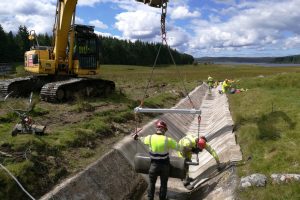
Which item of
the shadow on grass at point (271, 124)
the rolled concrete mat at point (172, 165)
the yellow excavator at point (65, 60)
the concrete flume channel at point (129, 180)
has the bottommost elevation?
the concrete flume channel at point (129, 180)

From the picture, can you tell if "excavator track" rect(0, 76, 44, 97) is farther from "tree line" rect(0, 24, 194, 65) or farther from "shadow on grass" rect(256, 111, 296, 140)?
"tree line" rect(0, 24, 194, 65)

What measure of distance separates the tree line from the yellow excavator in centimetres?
6198

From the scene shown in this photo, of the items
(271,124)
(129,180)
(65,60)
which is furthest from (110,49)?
(129,180)

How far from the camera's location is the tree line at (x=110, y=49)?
8962 centimetres

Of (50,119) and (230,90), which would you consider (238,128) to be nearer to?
(50,119)

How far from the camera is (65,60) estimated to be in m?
24.2

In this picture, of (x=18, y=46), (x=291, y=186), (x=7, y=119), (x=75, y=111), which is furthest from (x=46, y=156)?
(x=18, y=46)

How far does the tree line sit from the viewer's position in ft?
294

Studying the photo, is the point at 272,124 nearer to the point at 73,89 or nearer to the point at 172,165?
the point at 172,165

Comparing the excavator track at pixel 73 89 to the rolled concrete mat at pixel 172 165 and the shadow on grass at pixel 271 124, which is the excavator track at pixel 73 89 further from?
the rolled concrete mat at pixel 172 165

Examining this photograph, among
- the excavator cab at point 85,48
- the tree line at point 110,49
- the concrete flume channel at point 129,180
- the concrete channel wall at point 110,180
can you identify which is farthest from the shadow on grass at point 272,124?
the tree line at point 110,49

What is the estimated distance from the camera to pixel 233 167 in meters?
12.0

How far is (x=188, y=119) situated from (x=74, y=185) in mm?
15830

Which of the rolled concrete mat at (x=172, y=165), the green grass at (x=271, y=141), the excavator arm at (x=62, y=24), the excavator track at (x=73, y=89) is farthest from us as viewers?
the excavator arm at (x=62, y=24)
